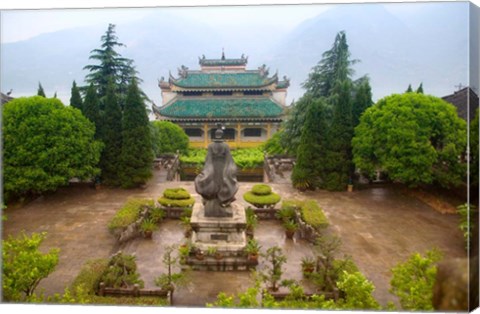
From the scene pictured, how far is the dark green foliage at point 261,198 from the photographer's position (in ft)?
50.5

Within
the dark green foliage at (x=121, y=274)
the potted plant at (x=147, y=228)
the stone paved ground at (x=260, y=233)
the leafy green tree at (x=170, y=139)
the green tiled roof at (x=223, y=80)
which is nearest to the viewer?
Result: the dark green foliage at (x=121, y=274)

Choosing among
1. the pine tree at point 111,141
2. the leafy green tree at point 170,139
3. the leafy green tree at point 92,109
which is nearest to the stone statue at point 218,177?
the pine tree at point 111,141

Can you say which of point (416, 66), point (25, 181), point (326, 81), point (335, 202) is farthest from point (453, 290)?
point (326, 81)

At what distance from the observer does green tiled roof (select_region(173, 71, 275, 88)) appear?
35094 mm

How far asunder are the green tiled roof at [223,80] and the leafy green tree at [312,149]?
614 inches

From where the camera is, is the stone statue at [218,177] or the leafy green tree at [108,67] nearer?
the stone statue at [218,177]

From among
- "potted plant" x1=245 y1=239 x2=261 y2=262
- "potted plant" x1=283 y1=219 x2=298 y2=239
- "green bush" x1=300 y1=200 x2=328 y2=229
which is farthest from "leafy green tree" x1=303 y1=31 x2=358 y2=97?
"potted plant" x1=245 y1=239 x2=261 y2=262

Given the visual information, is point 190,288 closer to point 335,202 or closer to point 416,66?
point 335,202

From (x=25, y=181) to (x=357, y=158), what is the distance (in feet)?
44.9

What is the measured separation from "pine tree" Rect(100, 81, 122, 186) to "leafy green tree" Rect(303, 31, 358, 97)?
11.7 m

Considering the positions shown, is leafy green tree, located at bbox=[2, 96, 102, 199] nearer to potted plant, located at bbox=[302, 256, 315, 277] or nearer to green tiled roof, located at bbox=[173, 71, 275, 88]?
potted plant, located at bbox=[302, 256, 315, 277]

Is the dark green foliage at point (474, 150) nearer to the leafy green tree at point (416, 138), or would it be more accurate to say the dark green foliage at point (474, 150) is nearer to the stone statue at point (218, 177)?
the stone statue at point (218, 177)

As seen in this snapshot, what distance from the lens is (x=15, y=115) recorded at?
605 inches

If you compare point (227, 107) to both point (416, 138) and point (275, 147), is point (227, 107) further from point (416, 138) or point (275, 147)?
point (416, 138)
